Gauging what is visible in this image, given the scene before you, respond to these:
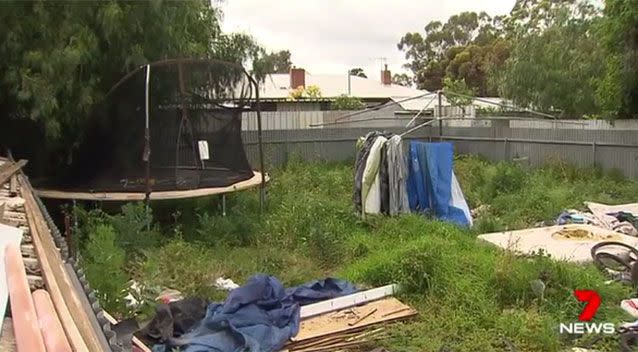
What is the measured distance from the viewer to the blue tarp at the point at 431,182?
24.9 ft

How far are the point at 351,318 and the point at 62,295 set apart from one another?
7.84 feet

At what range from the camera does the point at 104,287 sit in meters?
4.15

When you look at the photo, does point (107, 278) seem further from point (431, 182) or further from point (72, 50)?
point (431, 182)

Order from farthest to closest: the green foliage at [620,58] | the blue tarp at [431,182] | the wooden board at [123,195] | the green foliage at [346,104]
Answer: the green foliage at [346,104]
the green foliage at [620,58]
the blue tarp at [431,182]
the wooden board at [123,195]

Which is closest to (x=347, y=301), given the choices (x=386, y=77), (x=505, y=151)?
(x=505, y=151)

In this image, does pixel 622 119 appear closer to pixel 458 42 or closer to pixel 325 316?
pixel 325 316

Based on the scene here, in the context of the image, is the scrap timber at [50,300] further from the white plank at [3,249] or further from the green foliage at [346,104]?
the green foliage at [346,104]

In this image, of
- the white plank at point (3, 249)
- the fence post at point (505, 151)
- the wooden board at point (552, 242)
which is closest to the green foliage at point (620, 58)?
the fence post at point (505, 151)

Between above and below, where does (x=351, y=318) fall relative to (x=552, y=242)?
below

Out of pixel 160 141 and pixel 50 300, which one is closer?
pixel 50 300

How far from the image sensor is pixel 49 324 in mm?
1948

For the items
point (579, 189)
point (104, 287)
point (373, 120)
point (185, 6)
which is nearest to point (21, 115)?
point (185, 6)

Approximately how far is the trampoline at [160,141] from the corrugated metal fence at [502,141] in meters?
4.31

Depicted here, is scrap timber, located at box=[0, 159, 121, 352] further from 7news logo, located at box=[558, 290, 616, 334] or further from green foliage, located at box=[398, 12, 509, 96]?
A: green foliage, located at box=[398, 12, 509, 96]
